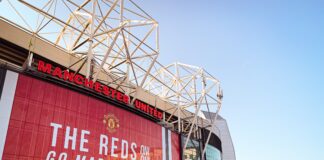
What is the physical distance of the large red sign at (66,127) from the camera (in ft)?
67.1

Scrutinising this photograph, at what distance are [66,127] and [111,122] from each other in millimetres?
5507

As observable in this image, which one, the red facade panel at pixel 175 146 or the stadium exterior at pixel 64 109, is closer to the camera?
the stadium exterior at pixel 64 109

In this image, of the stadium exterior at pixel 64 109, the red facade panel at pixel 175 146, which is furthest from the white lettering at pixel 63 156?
the red facade panel at pixel 175 146

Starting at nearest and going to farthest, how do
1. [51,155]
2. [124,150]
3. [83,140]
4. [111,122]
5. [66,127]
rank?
[51,155] → [66,127] → [83,140] → [111,122] → [124,150]

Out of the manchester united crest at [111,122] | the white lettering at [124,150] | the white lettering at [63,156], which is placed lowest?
the white lettering at [63,156]

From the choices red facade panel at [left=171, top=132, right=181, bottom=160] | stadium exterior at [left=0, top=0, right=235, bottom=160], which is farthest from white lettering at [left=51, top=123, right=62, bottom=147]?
red facade panel at [left=171, top=132, right=181, bottom=160]

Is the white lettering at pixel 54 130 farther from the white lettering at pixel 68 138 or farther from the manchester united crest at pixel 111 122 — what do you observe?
the manchester united crest at pixel 111 122

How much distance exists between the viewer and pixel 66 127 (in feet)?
77.6

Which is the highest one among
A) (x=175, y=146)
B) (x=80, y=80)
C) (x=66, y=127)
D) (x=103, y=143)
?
(x=80, y=80)

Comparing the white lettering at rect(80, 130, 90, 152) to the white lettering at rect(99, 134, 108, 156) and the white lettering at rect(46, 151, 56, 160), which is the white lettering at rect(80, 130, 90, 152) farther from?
the white lettering at rect(46, 151, 56, 160)

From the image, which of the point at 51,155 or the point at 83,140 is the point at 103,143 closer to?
the point at 83,140

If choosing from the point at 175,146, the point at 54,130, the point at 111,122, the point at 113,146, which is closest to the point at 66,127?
the point at 54,130

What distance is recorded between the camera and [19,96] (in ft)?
68.5

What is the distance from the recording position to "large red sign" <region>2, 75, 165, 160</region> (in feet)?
67.1
